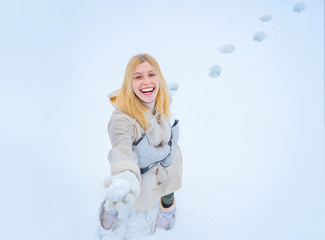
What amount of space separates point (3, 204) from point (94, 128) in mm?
883

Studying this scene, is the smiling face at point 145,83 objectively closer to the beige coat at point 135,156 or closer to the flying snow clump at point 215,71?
the beige coat at point 135,156

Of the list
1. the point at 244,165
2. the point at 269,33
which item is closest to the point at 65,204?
the point at 244,165

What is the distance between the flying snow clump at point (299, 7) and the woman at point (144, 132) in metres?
3.01

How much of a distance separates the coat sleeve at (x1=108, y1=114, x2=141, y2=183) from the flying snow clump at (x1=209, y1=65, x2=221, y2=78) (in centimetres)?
184

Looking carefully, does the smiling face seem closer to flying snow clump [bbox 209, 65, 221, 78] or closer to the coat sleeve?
the coat sleeve

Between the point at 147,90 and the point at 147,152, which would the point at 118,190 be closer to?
the point at 147,152

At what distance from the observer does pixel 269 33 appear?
285 centimetres

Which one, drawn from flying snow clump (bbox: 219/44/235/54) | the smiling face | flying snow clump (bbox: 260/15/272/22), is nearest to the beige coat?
the smiling face

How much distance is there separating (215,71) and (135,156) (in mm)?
2015

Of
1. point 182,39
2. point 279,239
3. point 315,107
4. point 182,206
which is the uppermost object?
point 182,39

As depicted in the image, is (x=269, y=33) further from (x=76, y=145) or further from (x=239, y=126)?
(x=76, y=145)

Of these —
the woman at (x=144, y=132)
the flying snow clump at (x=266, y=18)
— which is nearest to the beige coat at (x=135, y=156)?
the woman at (x=144, y=132)

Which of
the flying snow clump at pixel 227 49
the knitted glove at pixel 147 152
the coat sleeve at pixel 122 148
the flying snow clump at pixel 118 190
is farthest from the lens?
the flying snow clump at pixel 227 49

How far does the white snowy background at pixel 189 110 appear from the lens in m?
1.46
